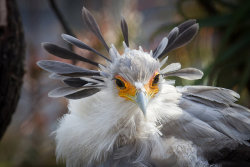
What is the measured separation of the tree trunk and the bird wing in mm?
772

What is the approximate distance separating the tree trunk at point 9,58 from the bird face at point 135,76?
25.8 inches

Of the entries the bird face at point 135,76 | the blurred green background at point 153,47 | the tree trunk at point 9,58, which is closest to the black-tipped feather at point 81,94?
the bird face at point 135,76

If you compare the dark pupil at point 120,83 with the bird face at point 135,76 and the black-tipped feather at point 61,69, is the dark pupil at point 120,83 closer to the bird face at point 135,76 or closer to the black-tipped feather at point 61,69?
the bird face at point 135,76

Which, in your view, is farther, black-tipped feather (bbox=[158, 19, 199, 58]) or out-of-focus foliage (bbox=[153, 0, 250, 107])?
out-of-focus foliage (bbox=[153, 0, 250, 107])

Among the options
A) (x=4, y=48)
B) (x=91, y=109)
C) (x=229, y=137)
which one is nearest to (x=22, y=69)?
(x=4, y=48)

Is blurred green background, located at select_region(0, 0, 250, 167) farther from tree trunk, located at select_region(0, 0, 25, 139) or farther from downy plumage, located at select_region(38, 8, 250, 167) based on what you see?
downy plumage, located at select_region(38, 8, 250, 167)

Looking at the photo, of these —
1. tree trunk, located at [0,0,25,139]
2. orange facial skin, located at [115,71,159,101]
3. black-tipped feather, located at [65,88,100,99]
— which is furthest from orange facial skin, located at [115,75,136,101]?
tree trunk, located at [0,0,25,139]

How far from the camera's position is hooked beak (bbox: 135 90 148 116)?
3.30 ft

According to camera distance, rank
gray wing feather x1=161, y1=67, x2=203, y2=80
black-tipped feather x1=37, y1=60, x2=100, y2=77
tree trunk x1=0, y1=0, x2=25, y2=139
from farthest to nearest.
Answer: tree trunk x1=0, y1=0, x2=25, y2=139, gray wing feather x1=161, y1=67, x2=203, y2=80, black-tipped feather x1=37, y1=60, x2=100, y2=77

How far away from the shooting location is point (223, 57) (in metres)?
2.20

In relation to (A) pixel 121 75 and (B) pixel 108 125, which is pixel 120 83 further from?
(B) pixel 108 125

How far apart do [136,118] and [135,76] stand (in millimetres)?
148

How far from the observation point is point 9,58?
155 centimetres

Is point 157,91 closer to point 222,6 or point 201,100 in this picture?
point 201,100
